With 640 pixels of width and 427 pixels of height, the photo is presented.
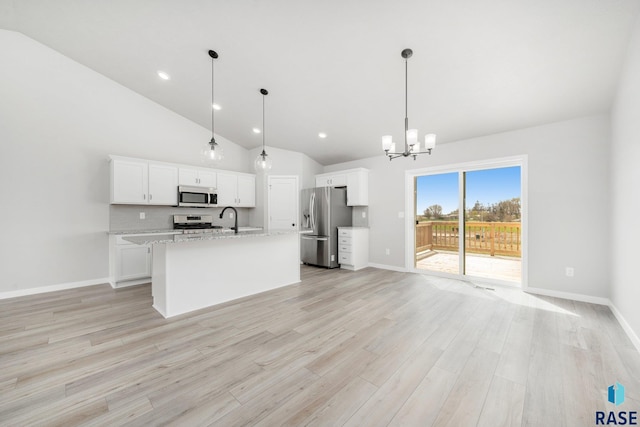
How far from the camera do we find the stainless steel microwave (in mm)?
4609

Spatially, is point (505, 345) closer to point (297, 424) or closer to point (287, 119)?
point (297, 424)

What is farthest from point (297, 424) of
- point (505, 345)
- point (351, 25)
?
point (351, 25)

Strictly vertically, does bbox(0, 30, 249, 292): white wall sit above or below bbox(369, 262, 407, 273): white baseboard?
above

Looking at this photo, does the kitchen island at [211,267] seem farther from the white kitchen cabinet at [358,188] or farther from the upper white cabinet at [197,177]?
the white kitchen cabinet at [358,188]

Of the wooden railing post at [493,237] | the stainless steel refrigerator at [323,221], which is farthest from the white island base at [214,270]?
the wooden railing post at [493,237]

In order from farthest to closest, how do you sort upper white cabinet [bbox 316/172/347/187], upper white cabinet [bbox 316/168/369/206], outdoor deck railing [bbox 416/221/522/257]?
upper white cabinet [bbox 316/172/347/187] < upper white cabinet [bbox 316/168/369/206] < outdoor deck railing [bbox 416/221/522/257]

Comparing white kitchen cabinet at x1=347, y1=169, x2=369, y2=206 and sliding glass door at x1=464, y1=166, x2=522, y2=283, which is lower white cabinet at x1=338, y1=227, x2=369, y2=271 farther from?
sliding glass door at x1=464, y1=166, x2=522, y2=283

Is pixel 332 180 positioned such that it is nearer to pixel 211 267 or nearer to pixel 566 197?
pixel 211 267

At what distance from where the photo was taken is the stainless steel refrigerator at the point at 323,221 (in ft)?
17.2

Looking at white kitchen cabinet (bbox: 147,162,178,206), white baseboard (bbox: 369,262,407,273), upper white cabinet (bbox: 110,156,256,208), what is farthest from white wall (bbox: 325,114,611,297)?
white kitchen cabinet (bbox: 147,162,178,206)

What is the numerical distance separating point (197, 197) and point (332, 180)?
2.86 meters

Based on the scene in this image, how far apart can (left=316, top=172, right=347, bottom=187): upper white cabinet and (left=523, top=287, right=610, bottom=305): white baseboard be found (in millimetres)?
3693

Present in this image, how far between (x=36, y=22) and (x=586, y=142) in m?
7.38

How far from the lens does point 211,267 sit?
3113 millimetres
